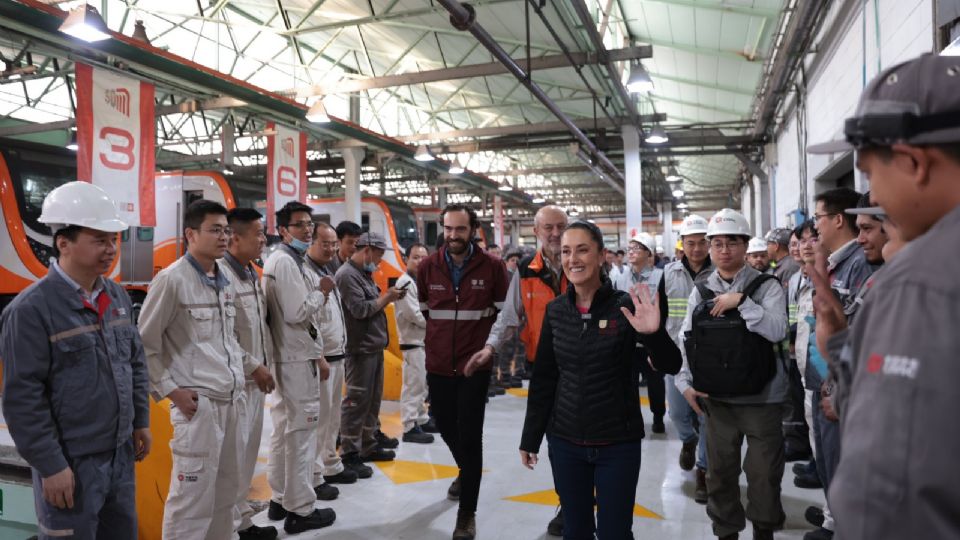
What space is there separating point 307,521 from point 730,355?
2636mm

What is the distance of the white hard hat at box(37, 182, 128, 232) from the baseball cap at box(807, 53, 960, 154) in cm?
252

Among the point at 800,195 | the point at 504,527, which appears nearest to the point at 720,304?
the point at 504,527

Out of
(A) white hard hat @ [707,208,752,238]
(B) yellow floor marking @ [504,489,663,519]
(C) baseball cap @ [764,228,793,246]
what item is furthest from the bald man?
(C) baseball cap @ [764,228,793,246]

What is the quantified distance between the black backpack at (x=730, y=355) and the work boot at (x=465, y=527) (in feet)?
4.96

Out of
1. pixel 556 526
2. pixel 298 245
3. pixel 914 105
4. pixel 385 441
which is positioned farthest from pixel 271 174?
pixel 914 105

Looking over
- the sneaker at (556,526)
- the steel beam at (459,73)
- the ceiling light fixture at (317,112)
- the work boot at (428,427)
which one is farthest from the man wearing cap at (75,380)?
the steel beam at (459,73)

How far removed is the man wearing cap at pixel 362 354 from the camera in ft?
15.7

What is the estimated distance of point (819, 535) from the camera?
335cm

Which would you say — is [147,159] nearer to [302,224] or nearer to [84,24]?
[84,24]

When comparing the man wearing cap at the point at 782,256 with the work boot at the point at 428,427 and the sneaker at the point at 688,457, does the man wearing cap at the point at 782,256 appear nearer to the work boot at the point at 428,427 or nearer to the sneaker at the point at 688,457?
the sneaker at the point at 688,457

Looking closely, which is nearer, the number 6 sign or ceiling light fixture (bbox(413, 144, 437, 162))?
the number 6 sign

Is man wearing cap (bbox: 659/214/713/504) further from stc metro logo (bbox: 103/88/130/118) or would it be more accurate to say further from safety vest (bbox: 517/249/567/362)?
stc metro logo (bbox: 103/88/130/118)

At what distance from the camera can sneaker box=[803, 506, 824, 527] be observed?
143 inches

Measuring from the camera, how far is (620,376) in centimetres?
240
